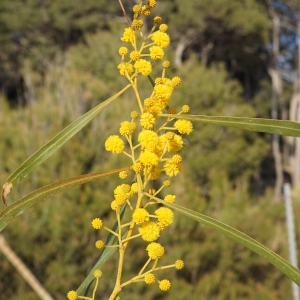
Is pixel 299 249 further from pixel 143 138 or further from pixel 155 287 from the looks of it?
pixel 143 138

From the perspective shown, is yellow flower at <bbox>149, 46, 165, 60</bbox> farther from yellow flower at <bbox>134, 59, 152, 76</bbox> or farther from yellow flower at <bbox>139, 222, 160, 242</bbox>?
yellow flower at <bbox>139, 222, 160, 242</bbox>

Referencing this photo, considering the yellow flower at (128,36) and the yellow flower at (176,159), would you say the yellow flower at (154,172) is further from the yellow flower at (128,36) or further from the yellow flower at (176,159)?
the yellow flower at (128,36)

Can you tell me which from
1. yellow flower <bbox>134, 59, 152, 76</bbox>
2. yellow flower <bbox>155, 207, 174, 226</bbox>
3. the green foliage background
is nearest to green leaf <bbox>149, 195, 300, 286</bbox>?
yellow flower <bbox>155, 207, 174, 226</bbox>

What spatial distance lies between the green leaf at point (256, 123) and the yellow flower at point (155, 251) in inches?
4.5

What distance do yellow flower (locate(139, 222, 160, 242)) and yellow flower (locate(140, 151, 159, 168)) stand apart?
52 millimetres

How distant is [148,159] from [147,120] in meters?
0.04

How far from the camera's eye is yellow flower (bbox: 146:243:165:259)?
38 centimetres

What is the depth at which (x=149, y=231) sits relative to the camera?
39 centimetres

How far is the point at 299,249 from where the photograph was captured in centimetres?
462

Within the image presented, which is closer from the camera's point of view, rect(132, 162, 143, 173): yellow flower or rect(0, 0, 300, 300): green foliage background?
rect(132, 162, 143, 173): yellow flower

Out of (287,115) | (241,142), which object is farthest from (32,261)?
A: (287,115)

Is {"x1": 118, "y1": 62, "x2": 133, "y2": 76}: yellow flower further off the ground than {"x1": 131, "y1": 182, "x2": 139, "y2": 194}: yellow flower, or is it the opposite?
{"x1": 118, "y1": 62, "x2": 133, "y2": 76}: yellow flower

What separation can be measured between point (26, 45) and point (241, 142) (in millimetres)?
7074

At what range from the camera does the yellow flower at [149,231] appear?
386 mm
